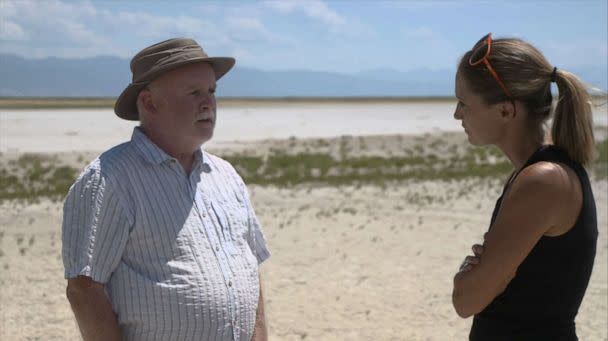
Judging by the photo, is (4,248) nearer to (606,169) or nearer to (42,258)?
(42,258)

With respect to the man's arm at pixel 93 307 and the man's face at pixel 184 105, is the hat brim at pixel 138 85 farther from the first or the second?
the man's arm at pixel 93 307

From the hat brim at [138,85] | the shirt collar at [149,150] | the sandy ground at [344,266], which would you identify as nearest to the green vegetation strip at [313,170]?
the sandy ground at [344,266]

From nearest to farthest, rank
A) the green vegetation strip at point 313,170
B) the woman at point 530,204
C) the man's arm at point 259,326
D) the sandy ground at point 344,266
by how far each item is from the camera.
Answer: the woman at point 530,204 < the man's arm at point 259,326 < the sandy ground at point 344,266 < the green vegetation strip at point 313,170

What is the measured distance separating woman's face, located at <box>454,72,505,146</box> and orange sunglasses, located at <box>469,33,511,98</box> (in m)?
0.07

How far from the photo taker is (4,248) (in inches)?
331

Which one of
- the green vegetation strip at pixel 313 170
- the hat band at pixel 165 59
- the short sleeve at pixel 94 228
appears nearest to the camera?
the short sleeve at pixel 94 228

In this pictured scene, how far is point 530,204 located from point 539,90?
370 millimetres

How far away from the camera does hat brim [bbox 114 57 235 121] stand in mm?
2439

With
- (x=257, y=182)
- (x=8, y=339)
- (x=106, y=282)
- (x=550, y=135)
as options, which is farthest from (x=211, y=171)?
(x=257, y=182)

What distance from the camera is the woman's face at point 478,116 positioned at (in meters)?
2.17

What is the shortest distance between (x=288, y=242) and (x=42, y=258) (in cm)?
289

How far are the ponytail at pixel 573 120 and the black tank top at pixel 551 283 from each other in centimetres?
4

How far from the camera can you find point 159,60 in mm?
2441

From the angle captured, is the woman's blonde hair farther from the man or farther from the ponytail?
the man
